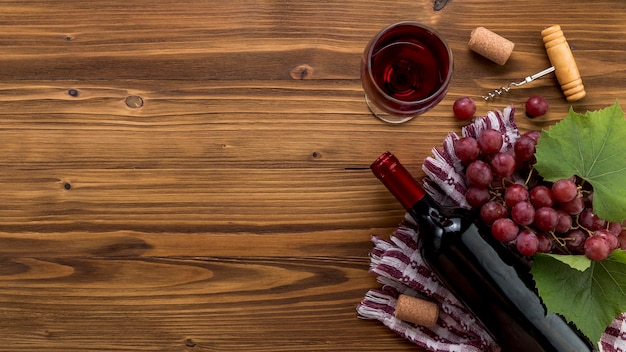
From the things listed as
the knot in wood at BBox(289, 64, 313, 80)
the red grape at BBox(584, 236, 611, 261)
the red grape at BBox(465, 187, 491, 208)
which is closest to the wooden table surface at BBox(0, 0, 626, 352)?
the knot in wood at BBox(289, 64, 313, 80)

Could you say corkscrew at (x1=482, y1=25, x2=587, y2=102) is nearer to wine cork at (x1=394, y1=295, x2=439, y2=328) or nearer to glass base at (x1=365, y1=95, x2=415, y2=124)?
glass base at (x1=365, y1=95, x2=415, y2=124)

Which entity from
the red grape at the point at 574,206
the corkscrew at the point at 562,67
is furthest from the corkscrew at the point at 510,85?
the red grape at the point at 574,206

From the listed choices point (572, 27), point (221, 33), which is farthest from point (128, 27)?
point (572, 27)

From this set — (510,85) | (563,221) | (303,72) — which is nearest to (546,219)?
(563,221)

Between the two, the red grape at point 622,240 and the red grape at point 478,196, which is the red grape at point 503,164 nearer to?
the red grape at point 478,196

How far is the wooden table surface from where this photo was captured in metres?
1.00

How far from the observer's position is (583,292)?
0.88 metres

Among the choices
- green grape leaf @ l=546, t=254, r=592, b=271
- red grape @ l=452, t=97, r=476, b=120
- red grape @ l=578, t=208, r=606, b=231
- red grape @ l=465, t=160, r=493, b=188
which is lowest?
green grape leaf @ l=546, t=254, r=592, b=271

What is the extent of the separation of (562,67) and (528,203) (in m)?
0.24

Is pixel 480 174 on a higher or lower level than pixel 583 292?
higher

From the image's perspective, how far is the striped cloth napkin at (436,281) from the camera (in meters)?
0.96

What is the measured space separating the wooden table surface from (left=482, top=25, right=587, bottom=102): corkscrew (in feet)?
0.06

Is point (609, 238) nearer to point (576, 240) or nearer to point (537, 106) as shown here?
point (576, 240)

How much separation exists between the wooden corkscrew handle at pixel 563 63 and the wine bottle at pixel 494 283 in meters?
0.28
